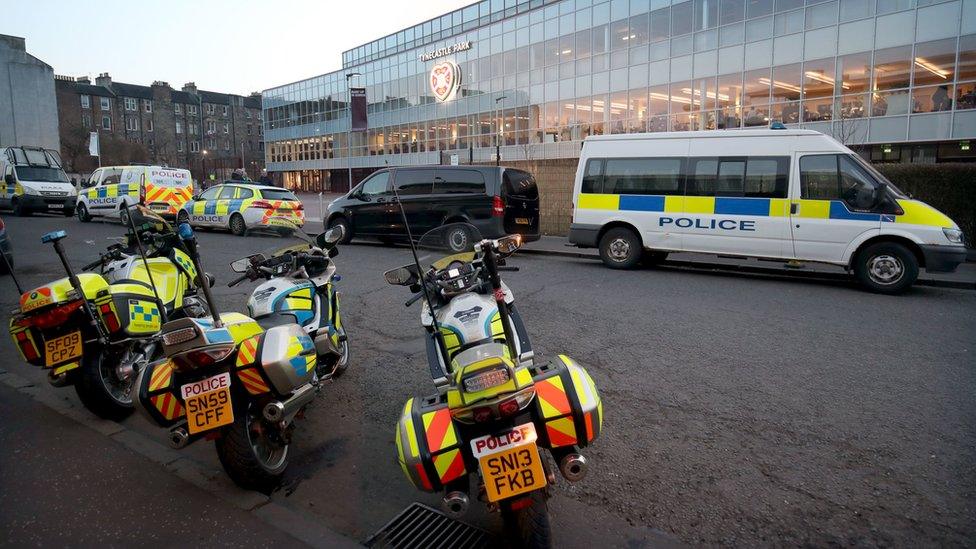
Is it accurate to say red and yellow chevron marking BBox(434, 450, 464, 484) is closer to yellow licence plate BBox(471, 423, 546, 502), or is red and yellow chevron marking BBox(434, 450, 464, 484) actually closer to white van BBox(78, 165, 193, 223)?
yellow licence plate BBox(471, 423, 546, 502)

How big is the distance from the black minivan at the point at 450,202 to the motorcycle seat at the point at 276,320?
8245 mm

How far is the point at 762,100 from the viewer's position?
2734 cm

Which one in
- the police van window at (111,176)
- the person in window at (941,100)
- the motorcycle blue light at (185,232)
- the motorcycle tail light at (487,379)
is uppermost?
the person in window at (941,100)

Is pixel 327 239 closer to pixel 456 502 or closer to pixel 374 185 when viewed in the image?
pixel 456 502

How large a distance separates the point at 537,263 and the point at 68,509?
30.6 feet

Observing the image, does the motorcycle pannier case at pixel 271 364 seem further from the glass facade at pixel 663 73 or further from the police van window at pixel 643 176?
the glass facade at pixel 663 73

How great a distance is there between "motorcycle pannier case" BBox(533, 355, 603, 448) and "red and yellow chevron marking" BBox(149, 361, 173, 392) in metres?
1.88

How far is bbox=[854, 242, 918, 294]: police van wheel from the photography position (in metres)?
8.31

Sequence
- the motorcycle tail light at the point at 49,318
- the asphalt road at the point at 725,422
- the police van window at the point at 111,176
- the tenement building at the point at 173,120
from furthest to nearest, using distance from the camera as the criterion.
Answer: the tenement building at the point at 173,120, the police van window at the point at 111,176, the motorcycle tail light at the point at 49,318, the asphalt road at the point at 725,422

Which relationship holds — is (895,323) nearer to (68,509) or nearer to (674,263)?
(674,263)

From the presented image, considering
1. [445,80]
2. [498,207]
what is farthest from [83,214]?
[445,80]

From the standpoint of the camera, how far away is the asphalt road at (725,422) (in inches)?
114

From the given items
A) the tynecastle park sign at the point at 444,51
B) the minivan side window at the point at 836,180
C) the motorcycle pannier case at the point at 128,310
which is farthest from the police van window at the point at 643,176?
the tynecastle park sign at the point at 444,51

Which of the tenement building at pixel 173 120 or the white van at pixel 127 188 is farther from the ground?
the tenement building at pixel 173 120
